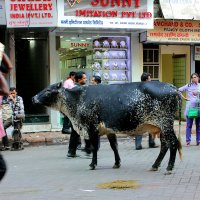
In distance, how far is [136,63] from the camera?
15859 millimetres

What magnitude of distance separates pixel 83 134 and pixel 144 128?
1.12m

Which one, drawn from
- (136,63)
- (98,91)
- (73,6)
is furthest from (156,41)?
(98,91)

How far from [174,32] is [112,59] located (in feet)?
7.18

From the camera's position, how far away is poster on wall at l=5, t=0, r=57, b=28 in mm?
13258

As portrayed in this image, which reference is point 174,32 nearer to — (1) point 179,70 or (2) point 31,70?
(1) point 179,70

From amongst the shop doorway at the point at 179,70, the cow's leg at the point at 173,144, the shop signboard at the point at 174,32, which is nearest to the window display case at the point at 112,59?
the shop signboard at the point at 174,32

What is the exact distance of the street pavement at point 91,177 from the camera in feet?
22.0

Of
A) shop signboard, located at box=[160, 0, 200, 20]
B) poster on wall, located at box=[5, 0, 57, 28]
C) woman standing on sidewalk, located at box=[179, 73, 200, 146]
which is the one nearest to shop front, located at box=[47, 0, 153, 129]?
poster on wall, located at box=[5, 0, 57, 28]

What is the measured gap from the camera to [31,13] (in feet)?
43.8

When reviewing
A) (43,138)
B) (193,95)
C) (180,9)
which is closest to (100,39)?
(180,9)

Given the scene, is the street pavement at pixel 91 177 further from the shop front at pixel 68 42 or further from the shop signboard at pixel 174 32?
the shop signboard at pixel 174 32

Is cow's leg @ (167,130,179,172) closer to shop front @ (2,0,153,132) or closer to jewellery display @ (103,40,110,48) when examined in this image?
shop front @ (2,0,153,132)

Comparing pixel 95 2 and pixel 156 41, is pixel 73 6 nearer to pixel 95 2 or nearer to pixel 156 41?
Answer: pixel 95 2

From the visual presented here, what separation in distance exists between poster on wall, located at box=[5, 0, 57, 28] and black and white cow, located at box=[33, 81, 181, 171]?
4900 millimetres
